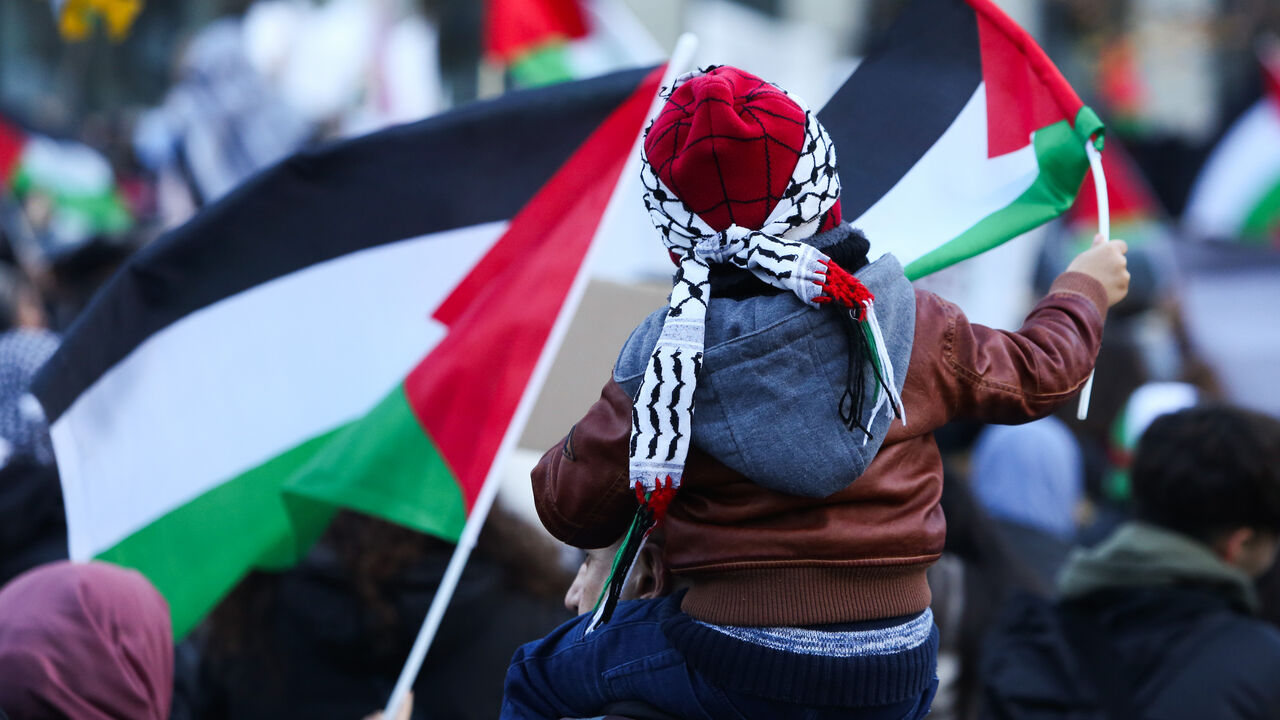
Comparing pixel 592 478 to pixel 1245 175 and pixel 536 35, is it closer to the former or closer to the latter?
pixel 536 35

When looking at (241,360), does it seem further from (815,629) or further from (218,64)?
(218,64)

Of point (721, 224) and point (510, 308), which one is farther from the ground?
point (721, 224)

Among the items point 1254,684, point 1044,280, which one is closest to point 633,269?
point 1254,684

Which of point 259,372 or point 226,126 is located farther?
point 226,126

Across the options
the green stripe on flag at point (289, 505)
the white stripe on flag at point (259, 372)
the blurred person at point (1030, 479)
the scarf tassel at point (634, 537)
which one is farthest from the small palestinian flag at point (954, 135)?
the blurred person at point (1030, 479)

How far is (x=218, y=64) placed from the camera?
311 inches

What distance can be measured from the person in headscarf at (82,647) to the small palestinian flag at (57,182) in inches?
301

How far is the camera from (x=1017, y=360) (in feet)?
6.25

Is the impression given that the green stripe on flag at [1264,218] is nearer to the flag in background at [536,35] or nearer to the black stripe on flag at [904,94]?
the flag in background at [536,35]

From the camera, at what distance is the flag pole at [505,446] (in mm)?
2432

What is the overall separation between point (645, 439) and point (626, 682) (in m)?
0.43

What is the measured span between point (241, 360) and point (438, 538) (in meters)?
0.66

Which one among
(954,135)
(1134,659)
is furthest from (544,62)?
(1134,659)

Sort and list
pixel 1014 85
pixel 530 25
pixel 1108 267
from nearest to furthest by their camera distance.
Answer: pixel 1108 267 < pixel 1014 85 < pixel 530 25
